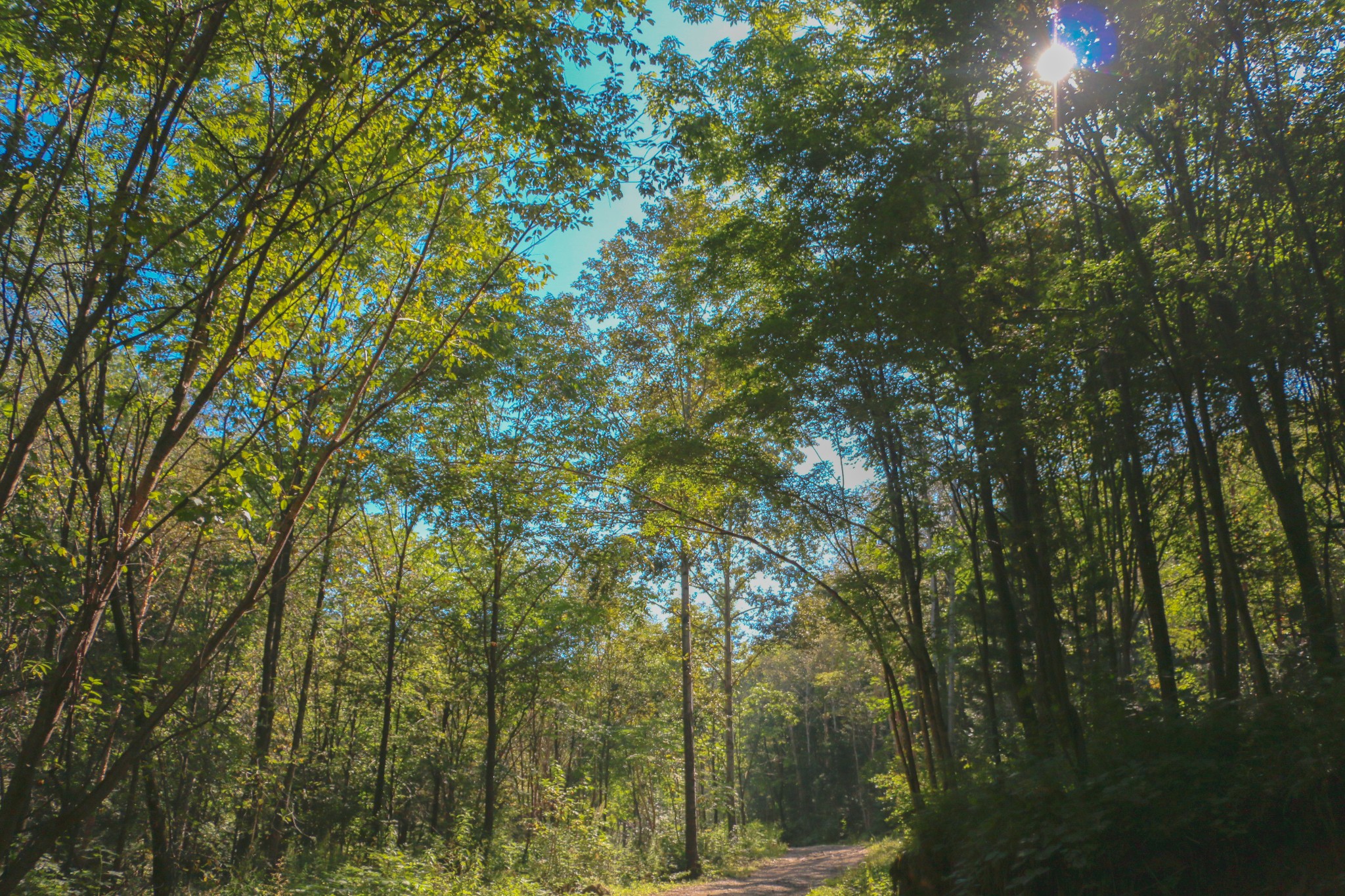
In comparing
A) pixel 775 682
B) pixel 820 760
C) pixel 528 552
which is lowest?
pixel 820 760

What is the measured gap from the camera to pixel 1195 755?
379 centimetres

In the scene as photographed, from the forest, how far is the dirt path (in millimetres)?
2313

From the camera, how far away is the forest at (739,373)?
9.34 feet

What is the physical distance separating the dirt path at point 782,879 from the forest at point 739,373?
231 centimetres

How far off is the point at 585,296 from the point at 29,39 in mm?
10265

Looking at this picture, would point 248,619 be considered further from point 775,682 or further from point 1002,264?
point 775,682

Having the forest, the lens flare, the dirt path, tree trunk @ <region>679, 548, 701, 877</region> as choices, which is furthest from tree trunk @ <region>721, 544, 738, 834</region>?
the lens flare

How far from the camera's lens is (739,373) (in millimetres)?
7559

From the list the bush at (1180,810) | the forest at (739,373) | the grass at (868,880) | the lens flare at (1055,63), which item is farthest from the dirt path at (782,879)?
the lens flare at (1055,63)

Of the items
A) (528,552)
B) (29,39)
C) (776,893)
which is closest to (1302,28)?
(29,39)

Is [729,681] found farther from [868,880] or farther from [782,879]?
[868,880]

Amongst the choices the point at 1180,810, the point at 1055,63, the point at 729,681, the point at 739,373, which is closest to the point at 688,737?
the point at 729,681

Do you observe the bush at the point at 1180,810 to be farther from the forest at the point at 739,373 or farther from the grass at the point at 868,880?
the grass at the point at 868,880

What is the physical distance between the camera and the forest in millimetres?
2848
